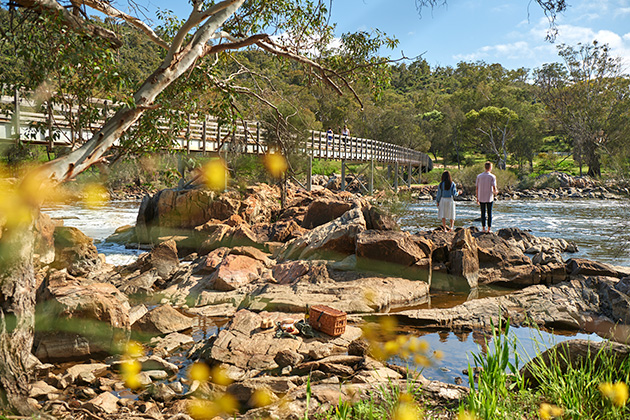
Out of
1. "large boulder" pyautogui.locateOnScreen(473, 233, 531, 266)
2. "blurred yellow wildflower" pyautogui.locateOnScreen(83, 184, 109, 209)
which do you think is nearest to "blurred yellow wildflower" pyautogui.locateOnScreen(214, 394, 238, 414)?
"large boulder" pyautogui.locateOnScreen(473, 233, 531, 266)

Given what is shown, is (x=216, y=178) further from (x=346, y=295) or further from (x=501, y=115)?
(x=501, y=115)

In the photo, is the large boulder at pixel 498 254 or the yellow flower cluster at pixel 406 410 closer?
the yellow flower cluster at pixel 406 410

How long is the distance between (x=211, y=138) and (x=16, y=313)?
51.2ft

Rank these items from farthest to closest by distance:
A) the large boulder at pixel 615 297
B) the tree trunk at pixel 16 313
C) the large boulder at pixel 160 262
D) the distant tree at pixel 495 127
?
the distant tree at pixel 495 127 → the large boulder at pixel 160 262 → the large boulder at pixel 615 297 → the tree trunk at pixel 16 313

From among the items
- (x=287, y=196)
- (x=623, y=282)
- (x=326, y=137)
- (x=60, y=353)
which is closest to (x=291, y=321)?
(x=60, y=353)

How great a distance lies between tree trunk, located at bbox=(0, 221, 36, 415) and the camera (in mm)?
3791

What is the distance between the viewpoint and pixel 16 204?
3.90 meters

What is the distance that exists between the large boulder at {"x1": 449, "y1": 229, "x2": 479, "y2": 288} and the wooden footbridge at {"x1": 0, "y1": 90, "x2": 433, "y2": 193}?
4.26 metres

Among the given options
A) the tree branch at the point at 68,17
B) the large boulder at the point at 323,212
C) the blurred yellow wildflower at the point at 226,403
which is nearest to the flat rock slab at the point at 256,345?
the blurred yellow wildflower at the point at 226,403

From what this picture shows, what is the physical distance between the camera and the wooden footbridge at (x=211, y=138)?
6000 mm

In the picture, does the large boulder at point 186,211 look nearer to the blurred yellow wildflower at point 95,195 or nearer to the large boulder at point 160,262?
the large boulder at point 160,262

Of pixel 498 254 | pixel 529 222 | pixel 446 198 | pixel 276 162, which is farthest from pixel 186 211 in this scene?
pixel 529 222

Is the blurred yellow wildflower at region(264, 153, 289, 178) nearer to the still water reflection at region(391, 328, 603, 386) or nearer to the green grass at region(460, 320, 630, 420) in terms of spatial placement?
the still water reflection at region(391, 328, 603, 386)

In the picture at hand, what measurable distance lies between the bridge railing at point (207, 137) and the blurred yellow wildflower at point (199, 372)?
8.49 feet
